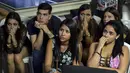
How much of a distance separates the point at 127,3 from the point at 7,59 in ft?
5.47

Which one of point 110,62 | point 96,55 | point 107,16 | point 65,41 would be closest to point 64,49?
point 65,41

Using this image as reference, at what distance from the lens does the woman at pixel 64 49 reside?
1944 mm

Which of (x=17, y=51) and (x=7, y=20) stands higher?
(x=7, y=20)

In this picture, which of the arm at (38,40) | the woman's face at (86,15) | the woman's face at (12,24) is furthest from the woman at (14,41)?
the woman's face at (86,15)

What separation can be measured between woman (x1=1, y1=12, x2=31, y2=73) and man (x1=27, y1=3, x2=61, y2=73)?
3.9 inches

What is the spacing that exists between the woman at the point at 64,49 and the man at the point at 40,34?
22 centimetres

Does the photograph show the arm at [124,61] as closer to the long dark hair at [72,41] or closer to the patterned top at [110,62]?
the patterned top at [110,62]

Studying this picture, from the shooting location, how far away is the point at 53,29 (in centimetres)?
233

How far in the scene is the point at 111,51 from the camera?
1.88 metres

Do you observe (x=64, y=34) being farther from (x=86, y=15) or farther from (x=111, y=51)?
(x=86, y=15)

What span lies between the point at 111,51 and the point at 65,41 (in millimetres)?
363

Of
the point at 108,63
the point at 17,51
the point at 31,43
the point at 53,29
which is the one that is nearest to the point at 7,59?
the point at 17,51

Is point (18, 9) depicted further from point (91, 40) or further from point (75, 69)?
point (75, 69)

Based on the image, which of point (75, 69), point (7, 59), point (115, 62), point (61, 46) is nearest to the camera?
point (75, 69)
